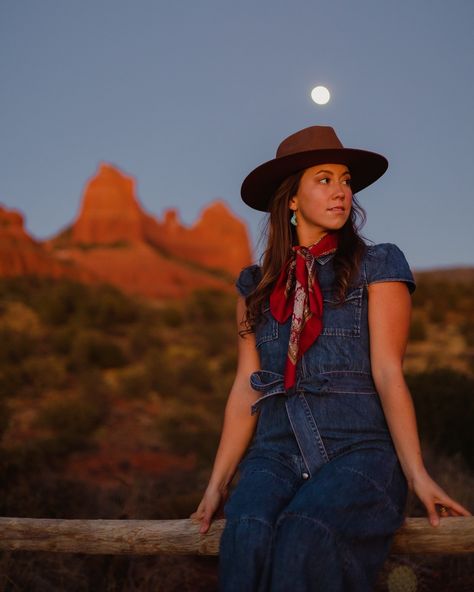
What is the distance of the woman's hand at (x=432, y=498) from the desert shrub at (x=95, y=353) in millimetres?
13423

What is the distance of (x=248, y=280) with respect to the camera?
10.2 feet

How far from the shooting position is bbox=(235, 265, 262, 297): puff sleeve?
3.08m

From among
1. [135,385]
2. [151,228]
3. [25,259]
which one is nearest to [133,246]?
[151,228]

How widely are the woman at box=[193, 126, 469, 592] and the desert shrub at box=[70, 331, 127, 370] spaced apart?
41.5 feet

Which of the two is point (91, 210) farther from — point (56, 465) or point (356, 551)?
point (356, 551)

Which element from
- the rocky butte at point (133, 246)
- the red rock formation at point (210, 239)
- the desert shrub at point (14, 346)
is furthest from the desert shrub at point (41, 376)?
the red rock formation at point (210, 239)

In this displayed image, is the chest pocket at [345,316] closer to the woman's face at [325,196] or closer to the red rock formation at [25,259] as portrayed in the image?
the woman's face at [325,196]

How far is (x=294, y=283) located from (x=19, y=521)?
5.17 ft

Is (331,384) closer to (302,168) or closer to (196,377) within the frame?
(302,168)

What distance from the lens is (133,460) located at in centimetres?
965

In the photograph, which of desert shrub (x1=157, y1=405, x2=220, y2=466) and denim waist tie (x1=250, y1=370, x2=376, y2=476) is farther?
desert shrub (x1=157, y1=405, x2=220, y2=466)

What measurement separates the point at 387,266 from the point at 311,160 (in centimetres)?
63

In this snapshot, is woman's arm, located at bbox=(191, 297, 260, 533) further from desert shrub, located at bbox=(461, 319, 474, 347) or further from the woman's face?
desert shrub, located at bbox=(461, 319, 474, 347)

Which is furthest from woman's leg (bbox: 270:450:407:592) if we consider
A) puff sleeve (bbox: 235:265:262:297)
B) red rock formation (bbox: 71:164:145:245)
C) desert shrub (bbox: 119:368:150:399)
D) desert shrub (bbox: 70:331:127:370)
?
red rock formation (bbox: 71:164:145:245)
